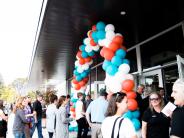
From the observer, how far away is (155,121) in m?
2.90

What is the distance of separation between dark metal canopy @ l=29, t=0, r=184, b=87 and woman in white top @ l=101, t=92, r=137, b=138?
2926 millimetres

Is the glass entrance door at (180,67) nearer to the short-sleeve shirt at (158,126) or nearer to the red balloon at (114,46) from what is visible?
the red balloon at (114,46)

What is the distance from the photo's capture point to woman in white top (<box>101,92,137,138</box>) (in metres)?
1.88

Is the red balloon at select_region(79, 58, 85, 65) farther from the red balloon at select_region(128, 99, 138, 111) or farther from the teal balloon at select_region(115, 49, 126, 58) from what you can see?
the red balloon at select_region(128, 99, 138, 111)

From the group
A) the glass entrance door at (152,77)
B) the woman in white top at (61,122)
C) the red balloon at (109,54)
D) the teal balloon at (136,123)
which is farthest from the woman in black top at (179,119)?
the glass entrance door at (152,77)

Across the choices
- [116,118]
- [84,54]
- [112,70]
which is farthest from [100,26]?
[116,118]

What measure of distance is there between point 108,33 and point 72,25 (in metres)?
1.16

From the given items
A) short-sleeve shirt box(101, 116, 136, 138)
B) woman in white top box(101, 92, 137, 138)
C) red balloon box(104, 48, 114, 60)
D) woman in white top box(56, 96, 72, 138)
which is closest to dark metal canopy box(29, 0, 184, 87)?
red balloon box(104, 48, 114, 60)

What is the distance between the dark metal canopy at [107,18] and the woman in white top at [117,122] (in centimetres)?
293

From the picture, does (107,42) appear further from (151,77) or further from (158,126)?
→ (158,126)

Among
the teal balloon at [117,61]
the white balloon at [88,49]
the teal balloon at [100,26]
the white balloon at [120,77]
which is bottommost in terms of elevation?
the white balloon at [120,77]

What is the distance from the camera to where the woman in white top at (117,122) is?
6.15 ft

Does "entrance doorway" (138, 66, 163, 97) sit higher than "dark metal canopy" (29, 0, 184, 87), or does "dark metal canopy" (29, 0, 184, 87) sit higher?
"dark metal canopy" (29, 0, 184, 87)

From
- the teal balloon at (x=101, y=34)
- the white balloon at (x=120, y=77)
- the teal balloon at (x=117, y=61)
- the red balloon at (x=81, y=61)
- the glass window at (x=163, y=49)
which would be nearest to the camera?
the white balloon at (x=120, y=77)
